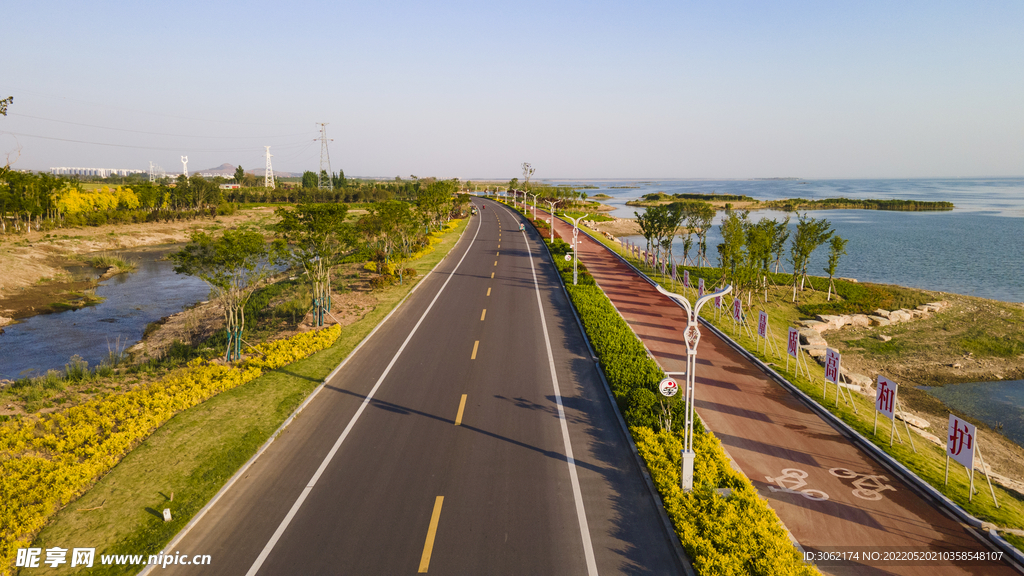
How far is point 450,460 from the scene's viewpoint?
1330 centimetres

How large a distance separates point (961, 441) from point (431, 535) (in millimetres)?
12543

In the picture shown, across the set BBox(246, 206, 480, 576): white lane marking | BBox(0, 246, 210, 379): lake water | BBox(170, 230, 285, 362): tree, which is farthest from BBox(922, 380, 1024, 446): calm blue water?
BBox(0, 246, 210, 379): lake water

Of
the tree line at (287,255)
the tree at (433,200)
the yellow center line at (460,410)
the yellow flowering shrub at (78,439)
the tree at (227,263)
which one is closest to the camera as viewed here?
the yellow flowering shrub at (78,439)

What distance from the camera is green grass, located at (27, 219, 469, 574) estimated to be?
10.4m

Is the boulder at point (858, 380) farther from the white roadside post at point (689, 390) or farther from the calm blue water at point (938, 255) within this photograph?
the calm blue water at point (938, 255)

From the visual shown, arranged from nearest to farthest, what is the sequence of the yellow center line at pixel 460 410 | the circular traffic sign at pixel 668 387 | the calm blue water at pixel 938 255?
1. the circular traffic sign at pixel 668 387
2. the yellow center line at pixel 460 410
3. the calm blue water at pixel 938 255

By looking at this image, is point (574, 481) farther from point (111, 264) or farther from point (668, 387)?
point (111, 264)

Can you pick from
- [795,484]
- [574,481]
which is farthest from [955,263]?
[574,481]

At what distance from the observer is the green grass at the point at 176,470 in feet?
34.0

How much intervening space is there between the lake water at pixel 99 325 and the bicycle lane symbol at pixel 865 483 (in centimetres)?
2975

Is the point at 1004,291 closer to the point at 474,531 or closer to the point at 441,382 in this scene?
the point at 441,382

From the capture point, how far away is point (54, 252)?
2020 inches

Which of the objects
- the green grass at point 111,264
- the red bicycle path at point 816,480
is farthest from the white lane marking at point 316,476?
the green grass at point 111,264

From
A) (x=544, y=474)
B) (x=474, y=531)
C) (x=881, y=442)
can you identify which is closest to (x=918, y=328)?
(x=881, y=442)
